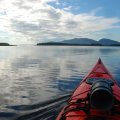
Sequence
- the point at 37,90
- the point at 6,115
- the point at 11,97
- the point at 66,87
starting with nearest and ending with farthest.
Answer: the point at 6,115
the point at 11,97
the point at 37,90
the point at 66,87

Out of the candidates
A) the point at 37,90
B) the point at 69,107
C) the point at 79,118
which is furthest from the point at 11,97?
the point at 79,118

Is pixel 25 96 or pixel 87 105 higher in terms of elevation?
pixel 87 105

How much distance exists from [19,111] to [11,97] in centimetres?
342

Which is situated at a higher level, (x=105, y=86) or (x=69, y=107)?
(x=105, y=86)

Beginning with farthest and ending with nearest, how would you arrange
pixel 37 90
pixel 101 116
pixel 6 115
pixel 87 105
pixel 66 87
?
1. pixel 66 87
2. pixel 37 90
3. pixel 6 115
4. pixel 87 105
5. pixel 101 116

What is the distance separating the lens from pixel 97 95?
7.40 m

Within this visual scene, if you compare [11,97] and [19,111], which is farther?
[11,97]

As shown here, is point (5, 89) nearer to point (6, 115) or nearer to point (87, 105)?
point (6, 115)

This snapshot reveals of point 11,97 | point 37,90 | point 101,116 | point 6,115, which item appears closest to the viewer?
point 101,116

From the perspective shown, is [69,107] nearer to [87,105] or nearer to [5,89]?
[87,105]

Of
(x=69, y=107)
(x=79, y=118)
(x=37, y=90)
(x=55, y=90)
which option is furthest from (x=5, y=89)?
(x=79, y=118)

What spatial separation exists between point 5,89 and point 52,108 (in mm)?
6713

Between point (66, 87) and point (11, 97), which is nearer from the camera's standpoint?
point (11, 97)

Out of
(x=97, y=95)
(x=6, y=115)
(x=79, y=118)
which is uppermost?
(x=97, y=95)
